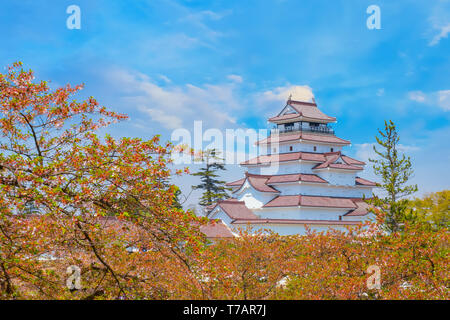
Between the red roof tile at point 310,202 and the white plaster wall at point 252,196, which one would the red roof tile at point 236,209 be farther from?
the red roof tile at point 310,202

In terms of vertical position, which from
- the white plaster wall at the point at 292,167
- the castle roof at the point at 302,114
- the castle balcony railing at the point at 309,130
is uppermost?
the castle roof at the point at 302,114

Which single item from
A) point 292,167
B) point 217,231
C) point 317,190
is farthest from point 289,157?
point 217,231

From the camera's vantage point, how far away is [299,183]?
1714 inches

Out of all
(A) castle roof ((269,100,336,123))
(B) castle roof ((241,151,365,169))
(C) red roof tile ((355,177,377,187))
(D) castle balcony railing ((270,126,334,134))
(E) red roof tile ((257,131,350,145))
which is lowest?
(C) red roof tile ((355,177,377,187))

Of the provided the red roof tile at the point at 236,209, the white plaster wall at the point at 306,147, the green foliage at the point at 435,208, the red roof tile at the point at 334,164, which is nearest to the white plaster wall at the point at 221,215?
the red roof tile at the point at 236,209

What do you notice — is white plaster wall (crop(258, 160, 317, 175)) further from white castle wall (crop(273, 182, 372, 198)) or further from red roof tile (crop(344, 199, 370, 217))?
red roof tile (crop(344, 199, 370, 217))

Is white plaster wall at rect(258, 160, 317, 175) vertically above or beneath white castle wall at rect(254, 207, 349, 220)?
above

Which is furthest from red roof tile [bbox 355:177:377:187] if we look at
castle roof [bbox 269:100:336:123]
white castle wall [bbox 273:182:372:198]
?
castle roof [bbox 269:100:336:123]

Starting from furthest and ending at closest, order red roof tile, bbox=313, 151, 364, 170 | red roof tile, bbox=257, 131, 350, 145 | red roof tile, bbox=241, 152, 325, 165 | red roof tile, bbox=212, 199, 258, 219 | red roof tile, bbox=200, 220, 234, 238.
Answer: red roof tile, bbox=257, 131, 350, 145
red roof tile, bbox=241, 152, 325, 165
red roof tile, bbox=313, 151, 364, 170
red roof tile, bbox=212, 199, 258, 219
red roof tile, bbox=200, 220, 234, 238

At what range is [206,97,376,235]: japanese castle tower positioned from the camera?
137 ft

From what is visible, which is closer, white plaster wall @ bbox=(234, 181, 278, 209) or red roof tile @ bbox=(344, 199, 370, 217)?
red roof tile @ bbox=(344, 199, 370, 217)

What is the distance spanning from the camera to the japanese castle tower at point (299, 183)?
137ft

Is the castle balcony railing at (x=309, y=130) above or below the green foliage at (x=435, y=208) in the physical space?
above

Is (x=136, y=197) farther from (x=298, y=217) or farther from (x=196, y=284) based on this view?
(x=298, y=217)
